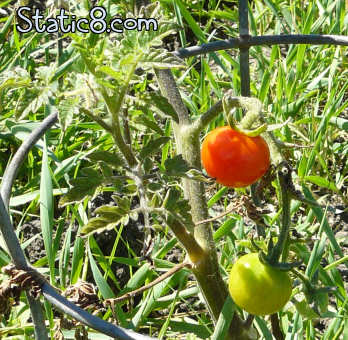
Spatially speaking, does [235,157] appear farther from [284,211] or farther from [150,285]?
[150,285]

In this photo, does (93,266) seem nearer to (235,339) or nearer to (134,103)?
(235,339)

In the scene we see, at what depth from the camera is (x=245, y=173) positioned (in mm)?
960

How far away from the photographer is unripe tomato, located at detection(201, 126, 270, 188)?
950mm

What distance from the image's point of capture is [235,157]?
96 cm

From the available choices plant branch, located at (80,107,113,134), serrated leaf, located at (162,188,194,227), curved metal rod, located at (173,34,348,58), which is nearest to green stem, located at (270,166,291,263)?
serrated leaf, located at (162,188,194,227)

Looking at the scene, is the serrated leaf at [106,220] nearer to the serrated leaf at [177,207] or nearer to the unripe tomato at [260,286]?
the serrated leaf at [177,207]

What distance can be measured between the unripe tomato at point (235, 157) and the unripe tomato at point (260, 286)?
130 millimetres

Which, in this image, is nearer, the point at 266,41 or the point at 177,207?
the point at 177,207

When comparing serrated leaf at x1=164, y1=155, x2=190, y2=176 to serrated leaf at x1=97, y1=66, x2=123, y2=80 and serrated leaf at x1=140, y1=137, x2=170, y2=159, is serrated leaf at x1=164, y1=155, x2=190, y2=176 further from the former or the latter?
serrated leaf at x1=97, y1=66, x2=123, y2=80

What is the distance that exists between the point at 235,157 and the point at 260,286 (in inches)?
8.0

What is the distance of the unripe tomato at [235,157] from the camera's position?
950mm

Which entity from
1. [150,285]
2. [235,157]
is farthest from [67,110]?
[150,285]

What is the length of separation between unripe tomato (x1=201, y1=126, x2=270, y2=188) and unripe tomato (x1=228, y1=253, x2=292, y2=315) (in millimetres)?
130

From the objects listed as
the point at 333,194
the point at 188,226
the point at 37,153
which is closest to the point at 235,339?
the point at 188,226
